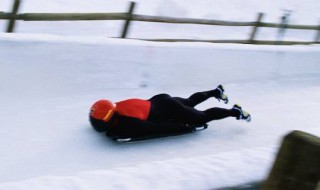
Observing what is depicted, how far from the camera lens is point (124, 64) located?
13.3ft

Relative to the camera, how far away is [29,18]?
14.2 ft

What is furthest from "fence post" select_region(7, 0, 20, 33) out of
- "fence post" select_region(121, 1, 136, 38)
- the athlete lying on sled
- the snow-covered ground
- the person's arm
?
the person's arm

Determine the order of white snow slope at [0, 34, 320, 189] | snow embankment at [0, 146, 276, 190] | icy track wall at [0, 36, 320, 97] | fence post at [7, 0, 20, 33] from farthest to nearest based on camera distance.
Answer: fence post at [7, 0, 20, 33]
icy track wall at [0, 36, 320, 97]
white snow slope at [0, 34, 320, 189]
snow embankment at [0, 146, 276, 190]

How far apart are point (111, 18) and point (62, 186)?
12.8 ft

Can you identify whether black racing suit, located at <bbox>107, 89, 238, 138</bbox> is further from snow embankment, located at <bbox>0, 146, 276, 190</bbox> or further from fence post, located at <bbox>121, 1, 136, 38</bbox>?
fence post, located at <bbox>121, 1, 136, 38</bbox>

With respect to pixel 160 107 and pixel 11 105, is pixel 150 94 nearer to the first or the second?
pixel 160 107

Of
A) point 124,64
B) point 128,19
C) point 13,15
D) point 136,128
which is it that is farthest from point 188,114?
point 128,19

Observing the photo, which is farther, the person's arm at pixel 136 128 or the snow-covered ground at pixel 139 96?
the person's arm at pixel 136 128

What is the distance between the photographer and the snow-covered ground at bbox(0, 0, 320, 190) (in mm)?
1650

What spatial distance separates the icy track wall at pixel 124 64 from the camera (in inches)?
140

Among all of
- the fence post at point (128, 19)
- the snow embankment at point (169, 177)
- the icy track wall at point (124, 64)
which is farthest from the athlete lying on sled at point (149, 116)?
the fence post at point (128, 19)

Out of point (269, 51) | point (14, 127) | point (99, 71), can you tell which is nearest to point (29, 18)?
point (99, 71)

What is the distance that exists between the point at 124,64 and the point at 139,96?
0.34 m

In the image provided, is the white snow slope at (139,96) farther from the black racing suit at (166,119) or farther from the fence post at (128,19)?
the fence post at (128,19)
